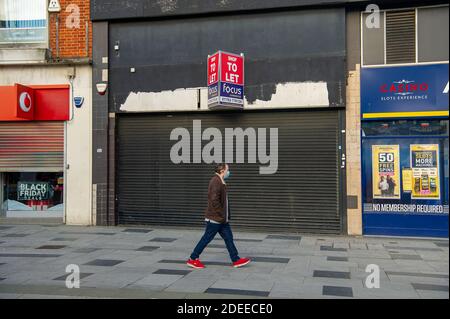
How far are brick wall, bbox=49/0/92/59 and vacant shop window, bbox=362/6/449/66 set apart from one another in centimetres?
772

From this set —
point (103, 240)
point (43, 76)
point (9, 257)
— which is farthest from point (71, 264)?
point (43, 76)

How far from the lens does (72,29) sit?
522 inches

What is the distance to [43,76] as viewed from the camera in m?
13.3

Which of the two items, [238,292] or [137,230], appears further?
[137,230]

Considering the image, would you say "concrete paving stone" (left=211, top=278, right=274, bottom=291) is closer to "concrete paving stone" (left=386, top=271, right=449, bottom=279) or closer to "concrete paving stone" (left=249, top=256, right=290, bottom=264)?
"concrete paving stone" (left=249, top=256, right=290, bottom=264)

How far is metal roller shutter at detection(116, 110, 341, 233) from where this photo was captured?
11.9 metres

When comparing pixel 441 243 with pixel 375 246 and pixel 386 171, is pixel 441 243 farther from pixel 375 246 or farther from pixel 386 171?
pixel 386 171

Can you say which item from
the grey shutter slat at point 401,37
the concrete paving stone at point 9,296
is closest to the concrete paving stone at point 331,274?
the concrete paving stone at point 9,296

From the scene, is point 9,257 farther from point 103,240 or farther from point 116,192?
point 116,192

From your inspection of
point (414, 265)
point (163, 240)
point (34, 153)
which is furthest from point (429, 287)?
point (34, 153)

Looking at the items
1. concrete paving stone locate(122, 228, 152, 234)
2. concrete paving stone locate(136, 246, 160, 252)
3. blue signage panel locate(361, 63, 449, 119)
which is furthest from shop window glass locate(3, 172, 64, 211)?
blue signage panel locate(361, 63, 449, 119)

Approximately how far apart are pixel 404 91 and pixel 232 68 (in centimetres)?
432

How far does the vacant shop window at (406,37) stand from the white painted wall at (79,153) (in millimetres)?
7728

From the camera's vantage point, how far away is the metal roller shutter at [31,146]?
13.3 metres
